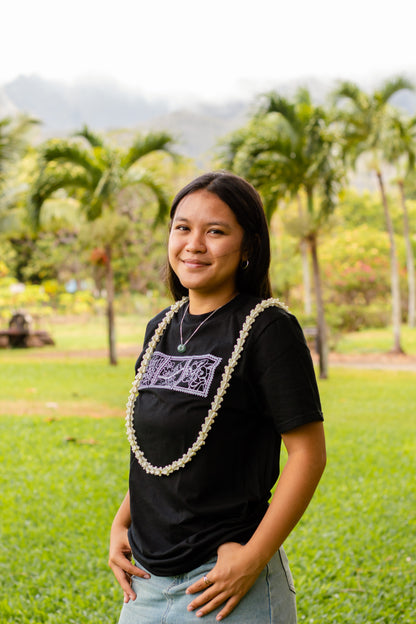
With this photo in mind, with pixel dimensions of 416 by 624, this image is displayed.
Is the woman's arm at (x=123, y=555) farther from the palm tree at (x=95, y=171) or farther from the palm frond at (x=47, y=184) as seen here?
the palm frond at (x=47, y=184)

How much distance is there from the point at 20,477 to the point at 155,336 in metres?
3.95

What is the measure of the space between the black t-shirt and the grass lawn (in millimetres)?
1901

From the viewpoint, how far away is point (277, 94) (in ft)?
31.9

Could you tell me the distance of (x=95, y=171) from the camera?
37.7 ft

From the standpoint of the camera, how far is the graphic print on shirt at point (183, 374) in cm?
124

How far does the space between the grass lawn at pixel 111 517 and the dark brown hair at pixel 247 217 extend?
2.05 m

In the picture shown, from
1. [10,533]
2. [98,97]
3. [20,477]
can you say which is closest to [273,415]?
[10,533]

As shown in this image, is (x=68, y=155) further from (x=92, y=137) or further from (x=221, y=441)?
(x=221, y=441)

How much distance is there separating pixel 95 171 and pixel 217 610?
429 inches

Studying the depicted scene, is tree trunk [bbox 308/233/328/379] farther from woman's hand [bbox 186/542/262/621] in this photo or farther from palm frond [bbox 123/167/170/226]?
woman's hand [bbox 186/542/262/621]

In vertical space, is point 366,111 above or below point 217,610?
above

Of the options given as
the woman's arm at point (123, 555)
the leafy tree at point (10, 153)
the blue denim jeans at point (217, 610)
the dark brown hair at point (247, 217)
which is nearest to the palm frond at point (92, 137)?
the leafy tree at point (10, 153)

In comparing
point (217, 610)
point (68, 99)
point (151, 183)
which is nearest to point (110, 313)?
point (151, 183)

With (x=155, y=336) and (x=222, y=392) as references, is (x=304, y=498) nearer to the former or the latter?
(x=222, y=392)
